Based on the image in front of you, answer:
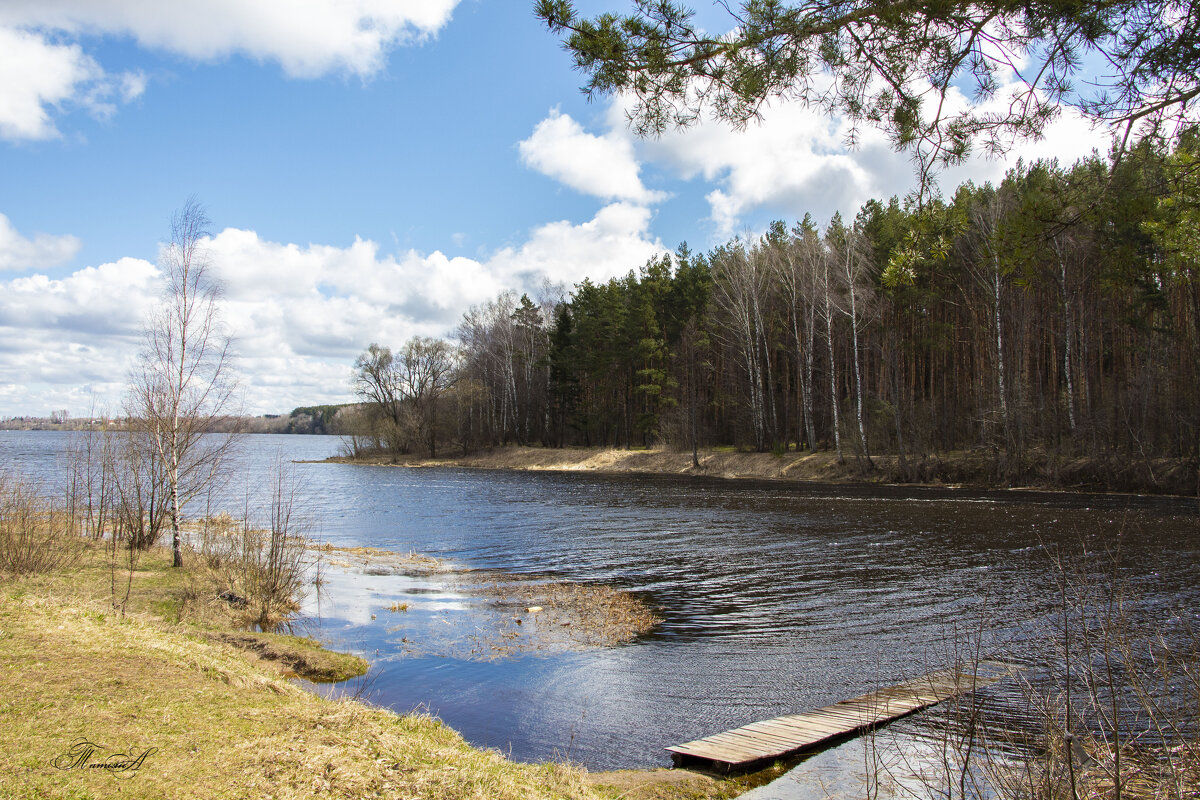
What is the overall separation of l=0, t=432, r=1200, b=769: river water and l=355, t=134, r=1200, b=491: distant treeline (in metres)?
3.45

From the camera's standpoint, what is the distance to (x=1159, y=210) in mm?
6266

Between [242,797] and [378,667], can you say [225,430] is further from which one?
[242,797]

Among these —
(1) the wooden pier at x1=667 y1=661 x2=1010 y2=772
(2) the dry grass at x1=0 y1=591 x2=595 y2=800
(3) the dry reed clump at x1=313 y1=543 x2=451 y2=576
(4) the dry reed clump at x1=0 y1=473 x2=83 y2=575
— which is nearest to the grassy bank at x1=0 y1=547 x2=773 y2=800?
(2) the dry grass at x1=0 y1=591 x2=595 y2=800

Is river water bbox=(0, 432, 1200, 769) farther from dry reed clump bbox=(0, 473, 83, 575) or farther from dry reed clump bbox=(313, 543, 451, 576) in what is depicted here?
dry reed clump bbox=(0, 473, 83, 575)

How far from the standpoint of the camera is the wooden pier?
677 cm

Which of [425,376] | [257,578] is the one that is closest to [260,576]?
[257,578]

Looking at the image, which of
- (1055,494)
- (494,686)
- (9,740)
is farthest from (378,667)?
(1055,494)

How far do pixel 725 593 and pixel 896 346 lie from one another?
29.1 metres

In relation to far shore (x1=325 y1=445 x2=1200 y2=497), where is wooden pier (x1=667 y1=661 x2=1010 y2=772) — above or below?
below

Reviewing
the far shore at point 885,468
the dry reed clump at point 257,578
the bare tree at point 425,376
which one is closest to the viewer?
the dry reed clump at point 257,578

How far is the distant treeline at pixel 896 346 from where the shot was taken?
22.7ft

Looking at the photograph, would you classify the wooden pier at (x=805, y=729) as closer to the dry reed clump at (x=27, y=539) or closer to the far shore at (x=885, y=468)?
the dry reed clump at (x=27, y=539)

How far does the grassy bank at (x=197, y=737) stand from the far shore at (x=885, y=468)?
96.3 feet

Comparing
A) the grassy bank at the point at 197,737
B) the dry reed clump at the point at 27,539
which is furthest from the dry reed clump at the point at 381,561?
the grassy bank at the point at 197,737
